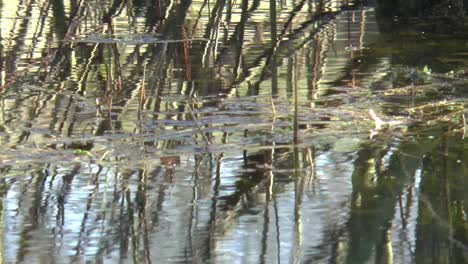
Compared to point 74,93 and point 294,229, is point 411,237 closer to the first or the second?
point 294,229

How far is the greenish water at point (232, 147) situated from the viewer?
13.1 feet

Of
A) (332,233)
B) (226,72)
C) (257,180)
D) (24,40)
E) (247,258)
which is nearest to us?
(247,258)

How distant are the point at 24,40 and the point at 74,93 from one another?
2.31 m

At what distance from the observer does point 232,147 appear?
17.3 ft

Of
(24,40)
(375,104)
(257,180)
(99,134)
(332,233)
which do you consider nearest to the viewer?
(332,233)

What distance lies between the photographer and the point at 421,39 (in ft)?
28.8

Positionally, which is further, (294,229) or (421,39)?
(421,39)

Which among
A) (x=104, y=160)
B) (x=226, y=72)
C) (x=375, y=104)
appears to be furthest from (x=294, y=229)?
(x=226, y=72)

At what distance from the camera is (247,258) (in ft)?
12.3

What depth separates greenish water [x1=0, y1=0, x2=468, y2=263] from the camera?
3988mm

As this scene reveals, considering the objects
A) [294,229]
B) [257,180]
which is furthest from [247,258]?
[257,180]

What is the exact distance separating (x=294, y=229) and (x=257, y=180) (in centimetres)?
70

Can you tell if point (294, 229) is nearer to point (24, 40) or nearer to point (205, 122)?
point (205, 122)

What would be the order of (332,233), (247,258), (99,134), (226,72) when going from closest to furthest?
(247,258), (332,233), (99,134), (226,72)
